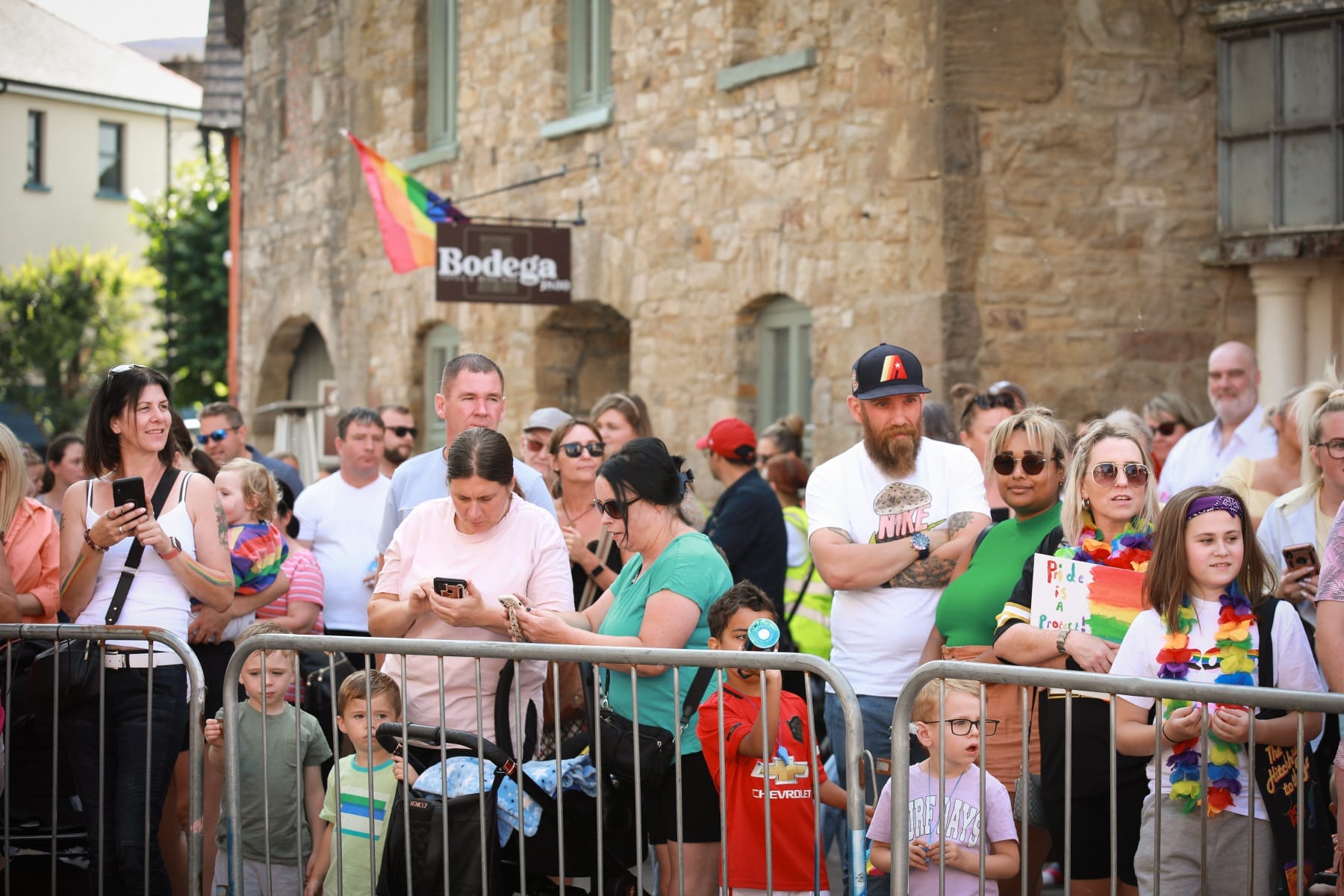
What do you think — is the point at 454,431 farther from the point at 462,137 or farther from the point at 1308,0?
the point at 462,137

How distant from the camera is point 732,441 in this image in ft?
21.8

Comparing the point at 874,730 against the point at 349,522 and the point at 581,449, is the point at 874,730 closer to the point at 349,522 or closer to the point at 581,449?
the point at 581,449

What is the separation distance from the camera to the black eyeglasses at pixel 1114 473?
448 cm

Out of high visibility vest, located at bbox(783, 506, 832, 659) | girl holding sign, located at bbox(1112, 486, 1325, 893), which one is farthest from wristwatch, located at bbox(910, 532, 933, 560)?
high visibility vest, located at bbox(783, 506, 832, 659)

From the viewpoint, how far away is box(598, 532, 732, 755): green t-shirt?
14.8 feet

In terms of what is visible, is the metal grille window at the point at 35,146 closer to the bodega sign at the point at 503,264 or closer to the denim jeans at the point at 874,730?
the bodega sign at the point at 503,264

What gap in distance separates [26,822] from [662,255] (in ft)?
21.8

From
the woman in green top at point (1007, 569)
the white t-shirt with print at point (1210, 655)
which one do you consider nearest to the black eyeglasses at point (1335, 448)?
the woman in green top at point (1007, 569)

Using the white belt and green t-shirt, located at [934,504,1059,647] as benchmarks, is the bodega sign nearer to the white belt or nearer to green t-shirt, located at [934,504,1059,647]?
the white belt

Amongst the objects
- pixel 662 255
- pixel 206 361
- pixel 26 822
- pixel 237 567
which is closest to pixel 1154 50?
pixel 662 255

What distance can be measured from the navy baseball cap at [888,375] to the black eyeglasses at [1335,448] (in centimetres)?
129

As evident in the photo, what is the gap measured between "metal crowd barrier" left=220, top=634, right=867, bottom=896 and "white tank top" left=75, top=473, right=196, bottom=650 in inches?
27.7

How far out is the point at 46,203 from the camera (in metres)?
35.9

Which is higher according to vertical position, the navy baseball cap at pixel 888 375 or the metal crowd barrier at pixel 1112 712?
the navy baseball cap at pixel 888 375
